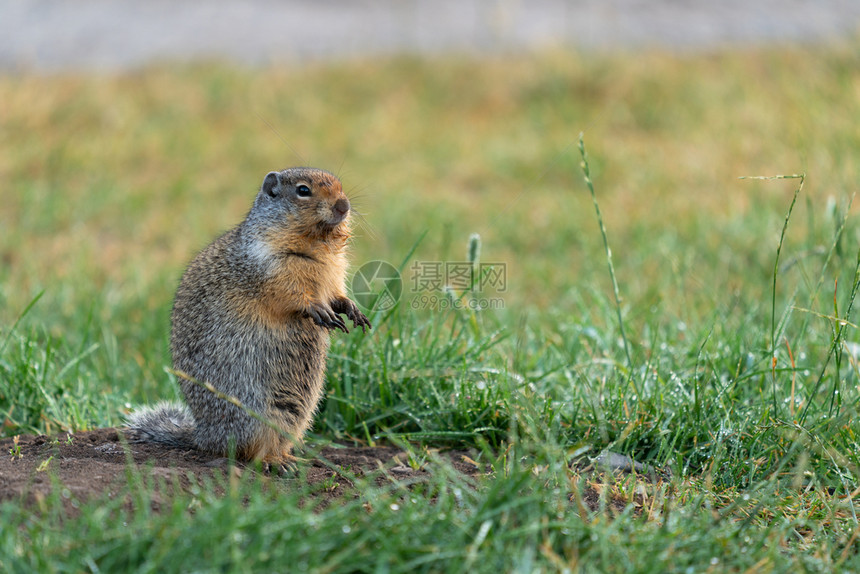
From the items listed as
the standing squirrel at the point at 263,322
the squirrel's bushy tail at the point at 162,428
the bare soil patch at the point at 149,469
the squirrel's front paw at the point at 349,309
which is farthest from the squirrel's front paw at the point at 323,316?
the squirrel's bushy tail at the point at 162,428

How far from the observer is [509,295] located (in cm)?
602

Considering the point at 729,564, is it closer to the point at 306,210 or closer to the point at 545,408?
the point at 545,408

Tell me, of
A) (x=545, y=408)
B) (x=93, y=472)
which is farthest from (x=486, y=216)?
(x=93, y=472)

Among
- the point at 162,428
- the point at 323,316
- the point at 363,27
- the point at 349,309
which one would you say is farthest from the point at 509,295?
the point at 363,27

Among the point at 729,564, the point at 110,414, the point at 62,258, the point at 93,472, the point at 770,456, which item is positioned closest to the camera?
the point at 729,564

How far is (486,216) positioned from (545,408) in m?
4.18

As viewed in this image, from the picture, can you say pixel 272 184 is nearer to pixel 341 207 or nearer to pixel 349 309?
pixel 341 207

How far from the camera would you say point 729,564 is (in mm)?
2451

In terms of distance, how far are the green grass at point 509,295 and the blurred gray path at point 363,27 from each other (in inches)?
43.4

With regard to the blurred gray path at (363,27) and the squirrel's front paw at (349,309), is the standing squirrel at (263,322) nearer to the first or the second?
the squirrel's front paw at (349,309)

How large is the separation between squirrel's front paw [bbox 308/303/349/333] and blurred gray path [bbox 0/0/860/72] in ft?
25.9

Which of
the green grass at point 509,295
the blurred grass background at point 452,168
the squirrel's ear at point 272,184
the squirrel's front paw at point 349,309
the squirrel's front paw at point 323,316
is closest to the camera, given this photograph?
the green grass at point 509,295

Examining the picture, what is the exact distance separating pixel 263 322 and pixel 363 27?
396 inches

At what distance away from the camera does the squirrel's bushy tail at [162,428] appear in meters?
3.37
